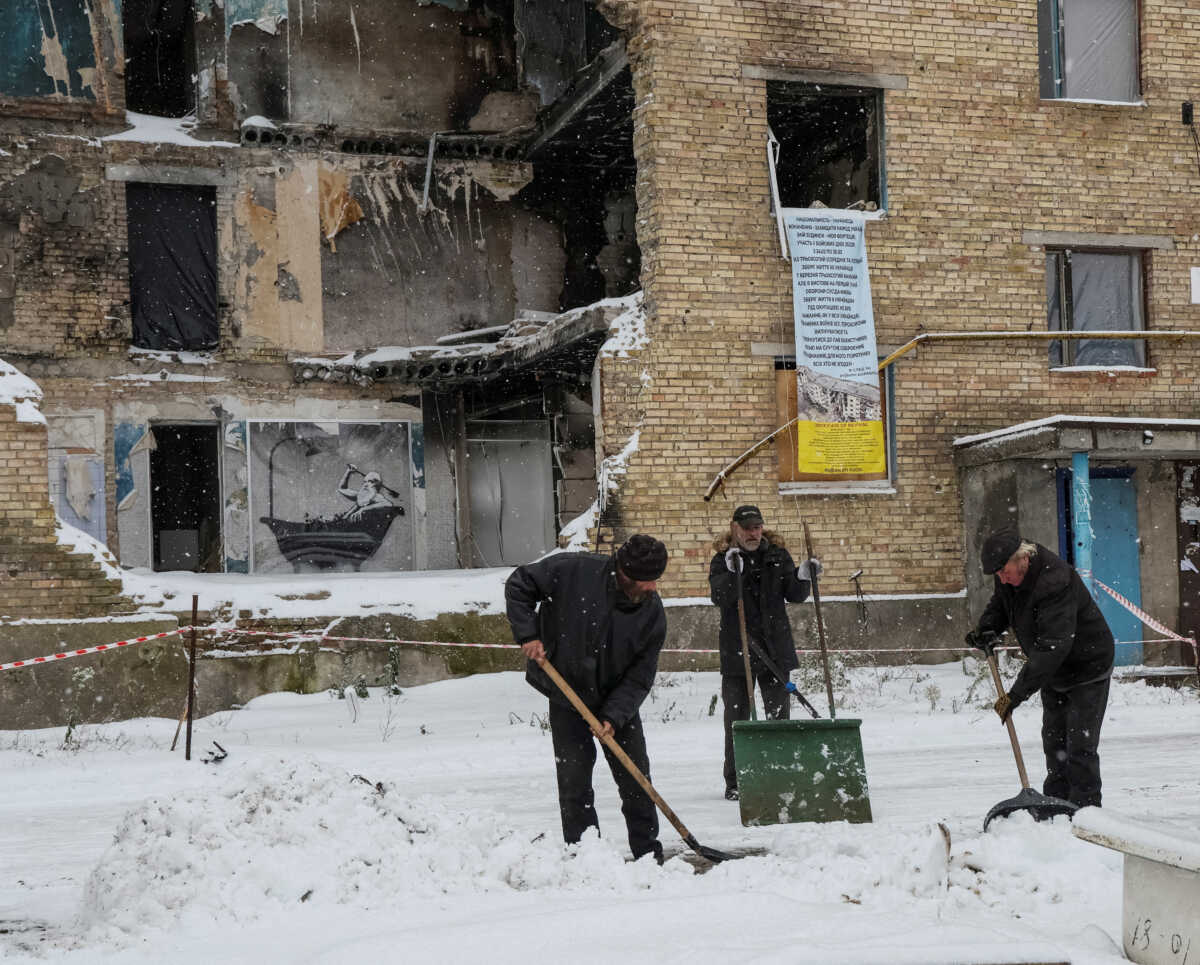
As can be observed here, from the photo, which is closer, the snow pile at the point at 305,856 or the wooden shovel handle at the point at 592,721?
the snow pile at the point at 305,856

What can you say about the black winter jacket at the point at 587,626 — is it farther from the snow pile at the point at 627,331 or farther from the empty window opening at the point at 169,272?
the empty window opening at the point at 169,272

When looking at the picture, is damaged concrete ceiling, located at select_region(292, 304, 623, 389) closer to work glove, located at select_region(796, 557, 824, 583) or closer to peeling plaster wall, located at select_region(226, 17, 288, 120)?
peeling plaster wall, located at select_region(226, 17, 288, 120)

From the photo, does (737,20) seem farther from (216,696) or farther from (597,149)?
(216,696)

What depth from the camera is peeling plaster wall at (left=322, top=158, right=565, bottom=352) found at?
18922 mm

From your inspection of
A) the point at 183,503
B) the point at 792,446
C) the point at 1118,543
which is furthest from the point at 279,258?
the point at 1118,543

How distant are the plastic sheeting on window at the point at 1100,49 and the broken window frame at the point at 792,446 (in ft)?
14.3

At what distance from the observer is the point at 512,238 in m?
19.6

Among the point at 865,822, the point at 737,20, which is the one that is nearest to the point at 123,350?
the point at 737,20

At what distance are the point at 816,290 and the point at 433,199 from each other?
6204mm

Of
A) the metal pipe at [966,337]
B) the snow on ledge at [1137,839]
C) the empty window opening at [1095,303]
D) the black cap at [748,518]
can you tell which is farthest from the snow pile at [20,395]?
the empty window opening at [1095,303]

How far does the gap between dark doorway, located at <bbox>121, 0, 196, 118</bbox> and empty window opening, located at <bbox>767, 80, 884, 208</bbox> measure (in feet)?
26.9

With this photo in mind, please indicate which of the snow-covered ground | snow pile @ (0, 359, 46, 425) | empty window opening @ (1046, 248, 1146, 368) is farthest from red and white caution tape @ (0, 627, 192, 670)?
empty window opening @ (1046, 248, 1146, 368)

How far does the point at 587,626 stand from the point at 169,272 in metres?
13.6

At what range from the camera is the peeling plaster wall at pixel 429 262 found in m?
18.9
